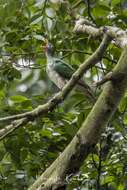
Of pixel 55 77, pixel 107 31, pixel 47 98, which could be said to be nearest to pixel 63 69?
pixel 55 77

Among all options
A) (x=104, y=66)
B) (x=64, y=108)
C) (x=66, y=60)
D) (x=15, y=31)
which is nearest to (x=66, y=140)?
(x=64, y=108)

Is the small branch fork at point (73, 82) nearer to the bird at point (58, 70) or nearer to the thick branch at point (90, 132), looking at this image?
the thick branch at point (90, 132)

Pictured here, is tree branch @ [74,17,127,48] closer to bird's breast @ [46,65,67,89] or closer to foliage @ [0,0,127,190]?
foliage @ [0,0,127,190]

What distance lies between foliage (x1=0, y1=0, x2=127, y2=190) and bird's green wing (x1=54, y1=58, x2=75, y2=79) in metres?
0.05

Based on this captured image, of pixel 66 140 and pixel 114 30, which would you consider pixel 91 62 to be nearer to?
pixel 114 30

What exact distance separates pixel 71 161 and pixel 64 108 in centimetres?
76

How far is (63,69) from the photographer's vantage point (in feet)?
8.06

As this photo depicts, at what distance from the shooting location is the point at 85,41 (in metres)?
2.19

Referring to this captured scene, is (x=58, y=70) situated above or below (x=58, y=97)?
below

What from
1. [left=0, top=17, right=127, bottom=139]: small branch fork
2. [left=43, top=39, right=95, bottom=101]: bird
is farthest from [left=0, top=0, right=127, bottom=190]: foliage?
[left=0, top=17, right=127, bottom=139]: small branch fork

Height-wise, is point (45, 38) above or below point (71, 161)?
above

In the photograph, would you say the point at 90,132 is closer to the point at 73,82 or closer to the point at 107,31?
the point at 73,82

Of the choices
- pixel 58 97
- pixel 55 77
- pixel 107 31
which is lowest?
pixel 55 77

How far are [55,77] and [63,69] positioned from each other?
0.06m
